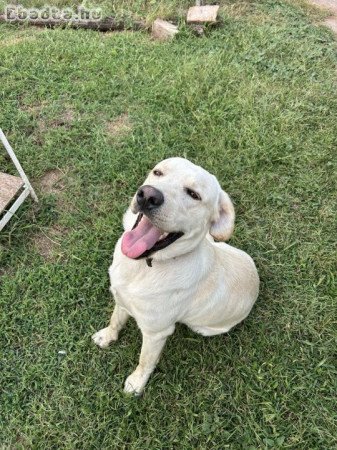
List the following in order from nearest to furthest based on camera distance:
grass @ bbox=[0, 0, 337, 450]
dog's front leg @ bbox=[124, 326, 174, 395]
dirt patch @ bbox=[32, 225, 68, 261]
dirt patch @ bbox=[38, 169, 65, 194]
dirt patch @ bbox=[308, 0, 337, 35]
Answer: dog's front leg @ bbox=[124, 326, 174, 395] → grass @ bbox=[0, 0, 337, 450] → dirt patch @ bbox=[32, 225, 68, 261] → dirt patch @ bbox=[38, 169, 65, 194] → dirt patch @ bbox=[308, 0, 337, 35]

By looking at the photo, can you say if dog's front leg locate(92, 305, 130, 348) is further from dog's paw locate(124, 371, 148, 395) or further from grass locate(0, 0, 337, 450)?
dog's paw locate(124, 371, 148, 395)

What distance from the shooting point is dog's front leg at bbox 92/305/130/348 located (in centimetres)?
306

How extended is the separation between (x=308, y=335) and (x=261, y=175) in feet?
5.33

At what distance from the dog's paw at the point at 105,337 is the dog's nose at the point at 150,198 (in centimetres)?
136

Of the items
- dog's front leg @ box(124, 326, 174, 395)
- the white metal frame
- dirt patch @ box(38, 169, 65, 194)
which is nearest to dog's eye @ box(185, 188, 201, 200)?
dog's front leg @ box(124, 326, 174, 395)

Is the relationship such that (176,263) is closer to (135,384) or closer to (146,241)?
(146,241)

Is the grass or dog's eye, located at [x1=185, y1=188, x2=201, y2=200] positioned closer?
dog's eye, located at [x1=185, y1=188, x2=201, y2=200]

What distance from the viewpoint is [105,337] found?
3.20 meters

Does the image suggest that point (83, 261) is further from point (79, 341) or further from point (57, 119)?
point (57, 119)

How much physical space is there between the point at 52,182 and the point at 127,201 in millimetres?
750

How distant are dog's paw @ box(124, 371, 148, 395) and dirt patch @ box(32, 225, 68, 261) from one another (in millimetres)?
1212

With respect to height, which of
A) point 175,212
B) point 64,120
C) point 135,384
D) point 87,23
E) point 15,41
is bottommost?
point 135,384

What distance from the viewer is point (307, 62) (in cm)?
537

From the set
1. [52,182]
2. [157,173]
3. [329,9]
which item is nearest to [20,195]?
[52,182]
